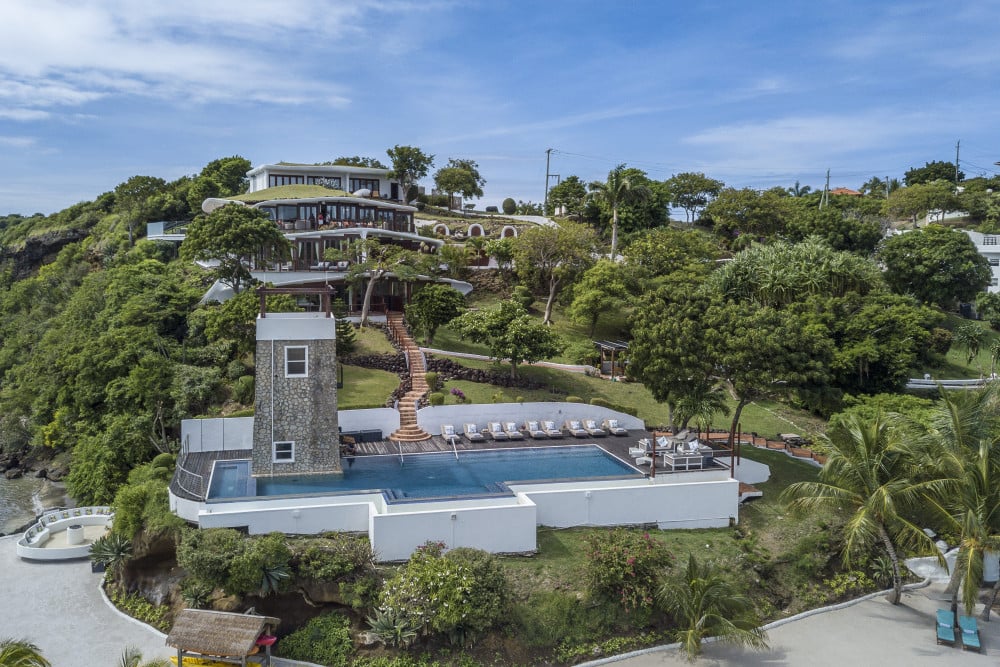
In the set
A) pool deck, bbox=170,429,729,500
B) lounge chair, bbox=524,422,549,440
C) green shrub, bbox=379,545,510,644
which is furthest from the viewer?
lounge chair, bbox=524,422,549,440

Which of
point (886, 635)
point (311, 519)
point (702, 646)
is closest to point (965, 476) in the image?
point (886, 635)

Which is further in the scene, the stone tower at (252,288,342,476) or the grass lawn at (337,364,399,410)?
the grass lawn at (337,364,399,410)

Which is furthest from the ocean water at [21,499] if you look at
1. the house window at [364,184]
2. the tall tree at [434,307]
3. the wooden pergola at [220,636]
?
the house window at [364,184]

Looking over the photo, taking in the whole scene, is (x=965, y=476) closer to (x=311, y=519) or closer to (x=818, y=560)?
(x=818, y=560)

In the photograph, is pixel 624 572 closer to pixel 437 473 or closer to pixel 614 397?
pixel 437 473

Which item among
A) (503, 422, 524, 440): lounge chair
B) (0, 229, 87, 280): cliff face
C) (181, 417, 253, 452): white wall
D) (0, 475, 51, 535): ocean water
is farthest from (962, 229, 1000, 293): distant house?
(0, 229, 87, 280): cliff face

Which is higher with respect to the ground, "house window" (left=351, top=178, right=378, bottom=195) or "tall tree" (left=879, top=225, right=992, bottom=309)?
"house window" (left=351, top=178, right=378, bottom=195)

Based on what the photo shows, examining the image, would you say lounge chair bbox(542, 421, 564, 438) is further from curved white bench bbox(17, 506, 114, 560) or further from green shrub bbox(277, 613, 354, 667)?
curved white bench bbox(17, 506, 114, 560)
